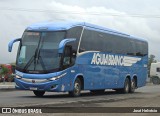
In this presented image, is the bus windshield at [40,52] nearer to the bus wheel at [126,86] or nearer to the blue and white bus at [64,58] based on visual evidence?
the blue and white bus at [64,58]

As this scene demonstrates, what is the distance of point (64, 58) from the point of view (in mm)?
22266

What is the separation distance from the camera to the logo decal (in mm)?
25625

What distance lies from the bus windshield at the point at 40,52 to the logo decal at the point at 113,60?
3.46 metres

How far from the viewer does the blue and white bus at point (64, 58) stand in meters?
22.0

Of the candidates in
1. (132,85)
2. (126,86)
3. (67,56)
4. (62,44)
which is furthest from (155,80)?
(62,44)

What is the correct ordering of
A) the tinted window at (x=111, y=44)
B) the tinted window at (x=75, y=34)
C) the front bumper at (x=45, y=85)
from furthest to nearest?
the tinted window at (x=111, y=44) → the tinted window at (x=75, y=34) → the front bumper at (x=45, y=85)

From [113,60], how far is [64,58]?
620cm

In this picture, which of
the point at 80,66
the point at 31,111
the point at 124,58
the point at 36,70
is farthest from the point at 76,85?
the point at 31,111

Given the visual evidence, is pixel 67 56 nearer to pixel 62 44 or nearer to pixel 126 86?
pixel 62 44

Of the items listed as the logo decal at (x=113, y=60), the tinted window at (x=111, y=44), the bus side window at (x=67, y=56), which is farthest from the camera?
the logo decal at (x=113, y=60)

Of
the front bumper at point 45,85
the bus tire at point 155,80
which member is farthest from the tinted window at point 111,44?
the bus tire at point 155,80

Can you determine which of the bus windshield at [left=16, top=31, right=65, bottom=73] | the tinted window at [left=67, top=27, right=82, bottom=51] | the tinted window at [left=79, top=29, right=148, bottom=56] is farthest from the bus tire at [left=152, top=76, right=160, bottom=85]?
the bus windshield at [left=16, top=31, right=65, bottom=73]

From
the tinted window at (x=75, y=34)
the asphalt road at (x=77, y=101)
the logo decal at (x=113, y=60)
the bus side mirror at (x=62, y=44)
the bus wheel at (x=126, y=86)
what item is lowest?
the asphalt road at (x=77, y=101)

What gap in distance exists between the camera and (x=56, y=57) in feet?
72.3
